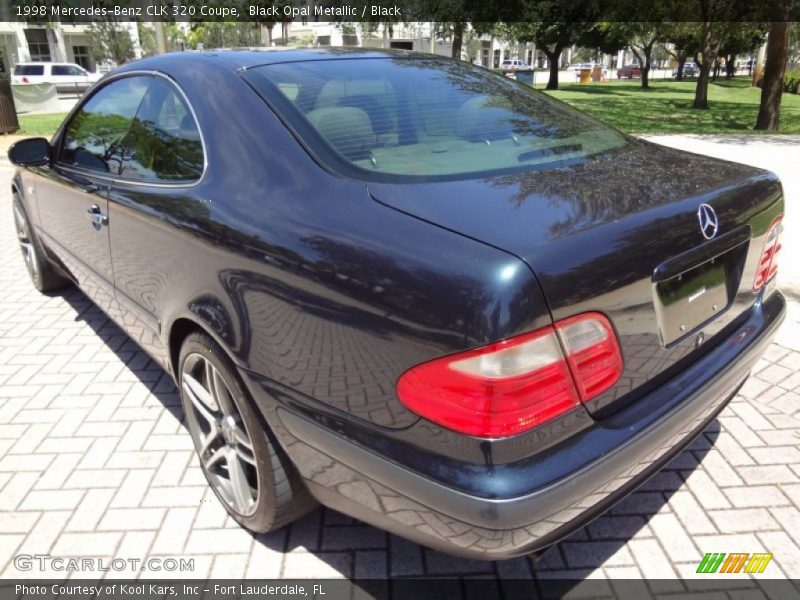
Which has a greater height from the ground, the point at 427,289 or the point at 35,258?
the point at 427,289

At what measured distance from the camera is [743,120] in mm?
16969

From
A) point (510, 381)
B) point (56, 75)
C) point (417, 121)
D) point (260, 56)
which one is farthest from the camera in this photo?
point (56, 75)

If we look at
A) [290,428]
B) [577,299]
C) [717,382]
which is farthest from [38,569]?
[717,382]

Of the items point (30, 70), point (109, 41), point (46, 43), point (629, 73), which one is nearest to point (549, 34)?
point (30, 70)

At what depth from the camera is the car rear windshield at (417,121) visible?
205 centimetres

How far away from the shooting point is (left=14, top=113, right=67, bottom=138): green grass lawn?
14.7 m

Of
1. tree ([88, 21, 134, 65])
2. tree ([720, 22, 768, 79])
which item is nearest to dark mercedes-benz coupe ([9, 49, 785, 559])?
tree ([720, 22, 768, 79])

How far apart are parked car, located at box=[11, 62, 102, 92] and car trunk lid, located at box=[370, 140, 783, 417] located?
31.5 m

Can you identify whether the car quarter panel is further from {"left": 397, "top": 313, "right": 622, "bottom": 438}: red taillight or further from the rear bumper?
the rear bumper

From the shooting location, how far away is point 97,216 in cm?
296

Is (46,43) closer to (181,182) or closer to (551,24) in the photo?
(551,24)

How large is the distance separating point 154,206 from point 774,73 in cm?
1546

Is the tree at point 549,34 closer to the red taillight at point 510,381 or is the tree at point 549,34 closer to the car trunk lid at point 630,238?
the car trunk lid at point 630,238

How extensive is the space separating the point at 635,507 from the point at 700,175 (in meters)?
1.30
